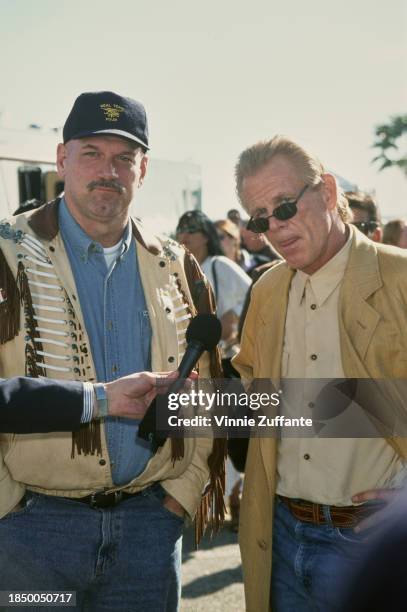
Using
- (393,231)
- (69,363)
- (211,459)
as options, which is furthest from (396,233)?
(69,363)

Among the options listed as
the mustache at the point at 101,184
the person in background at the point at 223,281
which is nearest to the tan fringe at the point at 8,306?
the mustache at the point at 101,184

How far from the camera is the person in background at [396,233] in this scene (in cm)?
650

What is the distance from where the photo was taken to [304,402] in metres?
2.70

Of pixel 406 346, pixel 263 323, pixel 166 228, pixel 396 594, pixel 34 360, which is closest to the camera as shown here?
pixel 396 594

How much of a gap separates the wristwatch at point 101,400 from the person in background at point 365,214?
107 inches

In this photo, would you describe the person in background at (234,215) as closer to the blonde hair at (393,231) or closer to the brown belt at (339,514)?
the blonde hair at (393,231)

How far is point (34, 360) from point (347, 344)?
1.12 m

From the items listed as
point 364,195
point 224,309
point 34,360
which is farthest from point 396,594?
point 224,309

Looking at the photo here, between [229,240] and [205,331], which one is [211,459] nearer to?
[205,331]

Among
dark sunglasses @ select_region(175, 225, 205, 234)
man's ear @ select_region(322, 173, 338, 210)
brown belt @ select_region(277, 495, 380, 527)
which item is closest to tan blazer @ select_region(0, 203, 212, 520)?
brown belt @ select_region(277, 495, 380, 527)

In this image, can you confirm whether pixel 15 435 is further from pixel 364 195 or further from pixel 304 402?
pixel 364 195

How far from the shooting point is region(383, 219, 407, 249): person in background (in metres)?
6.50

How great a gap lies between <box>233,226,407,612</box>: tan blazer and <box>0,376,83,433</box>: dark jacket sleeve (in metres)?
0.72

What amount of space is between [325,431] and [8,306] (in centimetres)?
122
